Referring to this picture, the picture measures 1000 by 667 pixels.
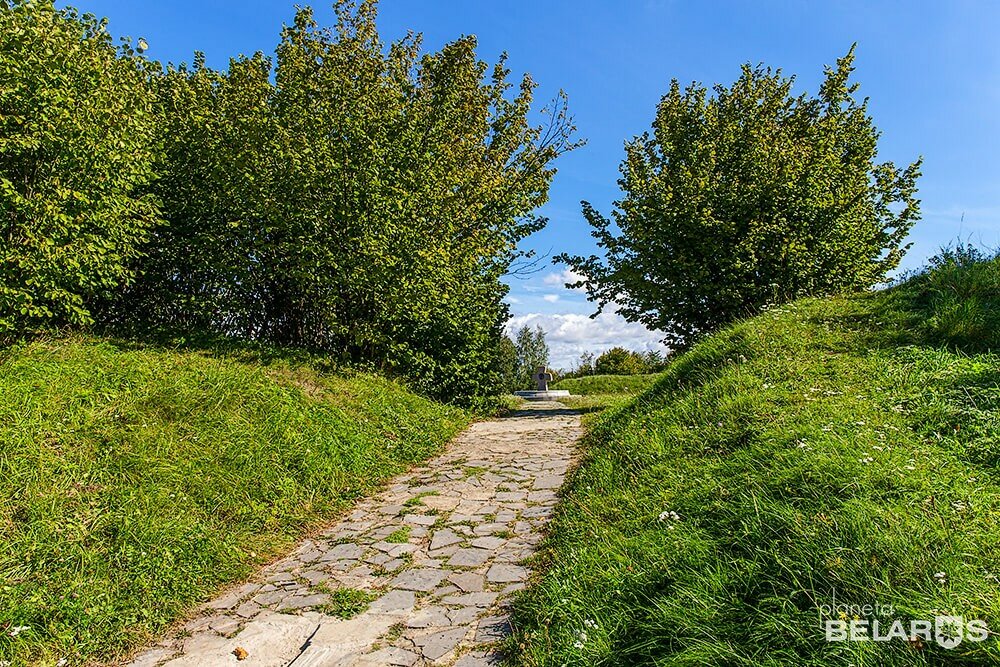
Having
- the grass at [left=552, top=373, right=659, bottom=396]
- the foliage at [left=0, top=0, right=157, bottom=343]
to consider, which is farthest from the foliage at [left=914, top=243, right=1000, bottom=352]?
the grass at [left=552, top=373, right=659, bottom=396]

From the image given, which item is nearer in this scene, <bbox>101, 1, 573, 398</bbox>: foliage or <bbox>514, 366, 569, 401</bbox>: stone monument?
<bbox>101, 1, 573, 398</bbox>: foliage

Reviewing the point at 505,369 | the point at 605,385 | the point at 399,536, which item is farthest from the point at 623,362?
the point at 399,536

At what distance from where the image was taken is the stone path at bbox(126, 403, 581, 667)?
3.40m

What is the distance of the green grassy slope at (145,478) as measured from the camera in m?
3.69

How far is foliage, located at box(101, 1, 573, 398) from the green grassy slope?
7.56 ft

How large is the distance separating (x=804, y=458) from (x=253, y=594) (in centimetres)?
423

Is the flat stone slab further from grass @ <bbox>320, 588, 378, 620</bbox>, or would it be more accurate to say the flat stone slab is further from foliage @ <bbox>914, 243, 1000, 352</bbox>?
foliage @ <bbox>914, 243, 1000, 352</bbox>

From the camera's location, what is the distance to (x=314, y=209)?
9594 millimetres

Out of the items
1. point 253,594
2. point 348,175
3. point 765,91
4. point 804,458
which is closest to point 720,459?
point 804,458

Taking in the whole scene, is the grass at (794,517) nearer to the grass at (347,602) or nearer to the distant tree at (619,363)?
the grass at (347,602)

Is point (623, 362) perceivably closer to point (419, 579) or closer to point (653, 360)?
point (653, 360)

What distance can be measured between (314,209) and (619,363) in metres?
24.2

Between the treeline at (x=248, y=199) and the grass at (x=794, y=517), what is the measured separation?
6.01m

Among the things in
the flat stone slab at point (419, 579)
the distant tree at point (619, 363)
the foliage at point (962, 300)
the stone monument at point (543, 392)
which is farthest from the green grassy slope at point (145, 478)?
the distant tree at point (619, 363)
